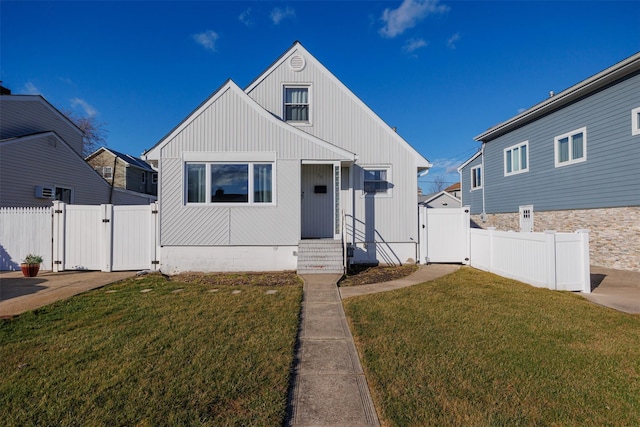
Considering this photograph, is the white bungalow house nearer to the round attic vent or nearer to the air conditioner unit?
the round attic vent

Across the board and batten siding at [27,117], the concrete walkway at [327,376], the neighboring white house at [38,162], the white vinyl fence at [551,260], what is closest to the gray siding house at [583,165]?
the white vinyl fence at [551,260]

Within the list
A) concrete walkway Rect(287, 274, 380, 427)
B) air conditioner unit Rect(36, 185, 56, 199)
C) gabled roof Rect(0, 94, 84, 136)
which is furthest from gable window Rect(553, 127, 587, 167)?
gabled roof Rect(0, 94, 84, 136)

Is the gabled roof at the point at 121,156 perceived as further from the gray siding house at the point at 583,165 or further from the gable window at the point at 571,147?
the gable window at the point at 571,147

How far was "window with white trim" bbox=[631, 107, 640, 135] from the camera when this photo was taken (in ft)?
29.6

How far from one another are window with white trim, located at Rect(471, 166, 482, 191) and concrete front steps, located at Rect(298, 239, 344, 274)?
13.6 metres

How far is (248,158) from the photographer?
28.5 ft

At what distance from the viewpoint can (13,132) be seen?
1227 centimetres

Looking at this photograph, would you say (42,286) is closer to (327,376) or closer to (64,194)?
(64,194)

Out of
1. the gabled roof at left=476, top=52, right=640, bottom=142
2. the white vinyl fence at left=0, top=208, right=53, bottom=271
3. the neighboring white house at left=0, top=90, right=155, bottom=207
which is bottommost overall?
the white vinyl fence at left=0, top=208, right=53, bottom=271

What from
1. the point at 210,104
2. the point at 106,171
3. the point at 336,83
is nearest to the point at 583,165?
the point at 336,83

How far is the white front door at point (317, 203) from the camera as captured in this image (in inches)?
403

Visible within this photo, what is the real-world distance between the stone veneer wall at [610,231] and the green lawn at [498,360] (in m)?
5.99

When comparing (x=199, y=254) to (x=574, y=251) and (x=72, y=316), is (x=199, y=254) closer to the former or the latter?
(x=72, y=316)

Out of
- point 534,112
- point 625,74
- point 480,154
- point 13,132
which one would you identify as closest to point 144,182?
point 13,132
